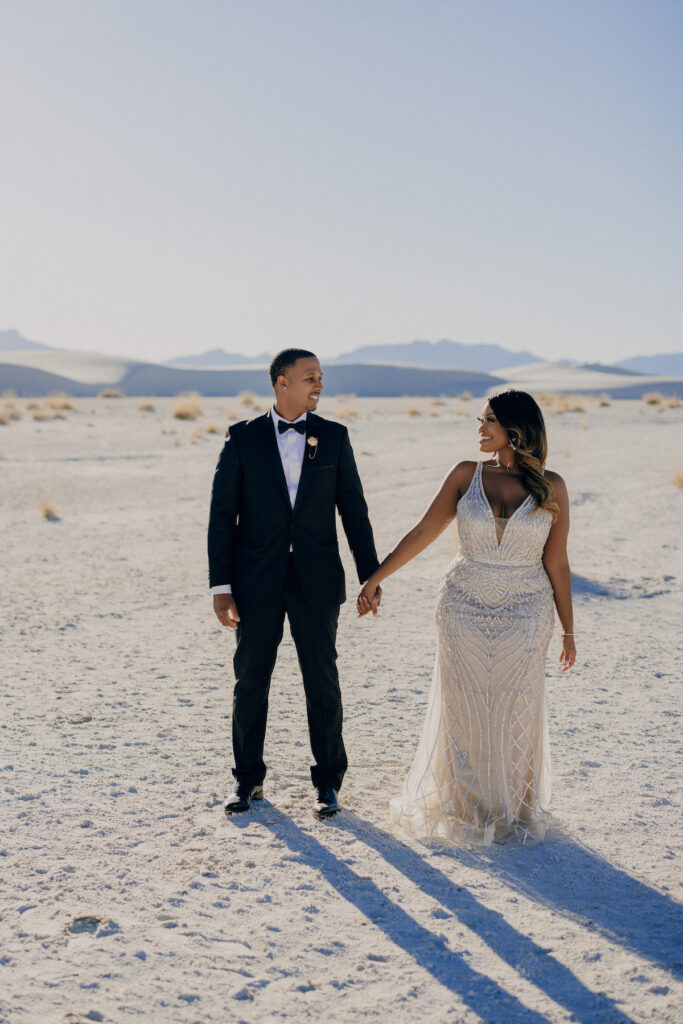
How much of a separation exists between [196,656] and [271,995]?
3802 mm

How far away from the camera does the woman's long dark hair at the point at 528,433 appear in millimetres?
3684

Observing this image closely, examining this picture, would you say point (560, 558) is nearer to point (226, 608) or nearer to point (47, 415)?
point (226, 608)

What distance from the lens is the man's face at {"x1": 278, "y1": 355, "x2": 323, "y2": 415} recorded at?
3857 millimetres

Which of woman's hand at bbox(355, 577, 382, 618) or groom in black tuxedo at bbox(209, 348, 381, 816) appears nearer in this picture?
groom in black tuxedo at bbox(209, 348, 381, 816)

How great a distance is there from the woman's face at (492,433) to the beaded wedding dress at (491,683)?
106mm

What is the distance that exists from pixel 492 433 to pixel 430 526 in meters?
0.47

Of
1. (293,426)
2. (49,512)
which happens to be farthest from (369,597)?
(49,512)

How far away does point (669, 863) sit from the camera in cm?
363

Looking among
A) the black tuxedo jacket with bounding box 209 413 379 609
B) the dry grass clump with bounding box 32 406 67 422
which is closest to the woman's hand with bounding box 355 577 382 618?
the black tuxedo jacket with bounding box 209 413 379 609

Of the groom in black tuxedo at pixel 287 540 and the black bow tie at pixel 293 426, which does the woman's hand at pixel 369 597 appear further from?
the black bow tie at pixel 293 426

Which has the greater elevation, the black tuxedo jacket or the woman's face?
the woman's face

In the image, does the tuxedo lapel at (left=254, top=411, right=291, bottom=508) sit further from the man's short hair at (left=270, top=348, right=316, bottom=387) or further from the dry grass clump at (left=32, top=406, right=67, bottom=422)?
the dry grass clump at (left=32, top=406, right=67, bottom=422)

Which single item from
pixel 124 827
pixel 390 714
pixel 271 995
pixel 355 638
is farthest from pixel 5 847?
pixel 355 638

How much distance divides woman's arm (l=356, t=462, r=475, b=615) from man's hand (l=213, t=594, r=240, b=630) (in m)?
0.50
